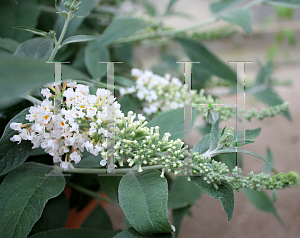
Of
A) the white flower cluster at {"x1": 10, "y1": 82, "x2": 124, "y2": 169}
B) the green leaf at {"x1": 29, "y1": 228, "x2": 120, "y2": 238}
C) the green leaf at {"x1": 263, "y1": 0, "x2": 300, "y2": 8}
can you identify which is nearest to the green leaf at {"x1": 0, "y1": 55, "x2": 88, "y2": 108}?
the white flower cluster at {"x1": 10, "y1": 82, "x2": 124, "y2": 169}

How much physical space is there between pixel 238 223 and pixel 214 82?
0.38 metres

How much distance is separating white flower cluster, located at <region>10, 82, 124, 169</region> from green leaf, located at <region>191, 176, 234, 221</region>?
0.33ft

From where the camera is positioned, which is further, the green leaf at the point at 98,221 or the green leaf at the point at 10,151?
the green leaf at the point at 98,221

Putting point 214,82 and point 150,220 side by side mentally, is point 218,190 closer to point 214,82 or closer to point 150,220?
point 150,220

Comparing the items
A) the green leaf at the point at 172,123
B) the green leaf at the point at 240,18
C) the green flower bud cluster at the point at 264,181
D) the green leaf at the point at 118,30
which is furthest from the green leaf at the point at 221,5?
the green flower bud cluster at the point at 264,181

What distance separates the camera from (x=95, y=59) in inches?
17.1

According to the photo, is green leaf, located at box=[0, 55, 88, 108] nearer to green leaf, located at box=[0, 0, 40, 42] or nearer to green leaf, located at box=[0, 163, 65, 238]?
green leaf, located at box=[0, 163, 65, 238]

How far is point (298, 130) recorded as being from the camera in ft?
3.36

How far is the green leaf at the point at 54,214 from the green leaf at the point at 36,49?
0.78ft

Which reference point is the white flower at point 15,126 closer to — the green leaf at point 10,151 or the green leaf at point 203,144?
the green leaf at point 10,151

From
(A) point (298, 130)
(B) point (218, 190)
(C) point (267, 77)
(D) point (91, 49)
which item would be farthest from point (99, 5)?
(A) point (298, 130)

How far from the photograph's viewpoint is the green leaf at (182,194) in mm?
474

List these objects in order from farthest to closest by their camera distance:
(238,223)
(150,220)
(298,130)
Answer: (298,130) → (238,223) → (150,220)

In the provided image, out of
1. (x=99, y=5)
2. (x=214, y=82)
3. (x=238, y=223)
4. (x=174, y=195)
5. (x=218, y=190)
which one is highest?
(x=99, y=5)
